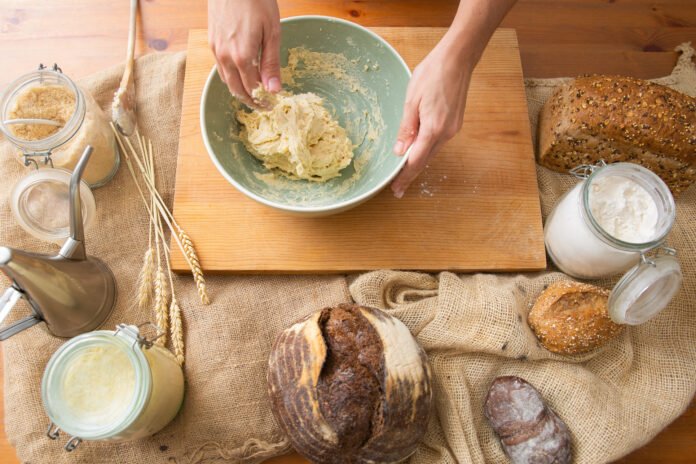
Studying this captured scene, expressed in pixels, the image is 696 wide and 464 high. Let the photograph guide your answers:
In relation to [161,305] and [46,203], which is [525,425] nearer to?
[161,305]

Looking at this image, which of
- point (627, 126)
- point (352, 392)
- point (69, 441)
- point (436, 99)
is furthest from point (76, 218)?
point (627, 126)

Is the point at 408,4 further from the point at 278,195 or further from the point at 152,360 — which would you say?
the point at 152,360

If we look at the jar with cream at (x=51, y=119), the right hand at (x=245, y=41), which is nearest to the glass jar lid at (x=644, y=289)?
the right hand at (x=245, y=41)

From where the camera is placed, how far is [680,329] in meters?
1.30

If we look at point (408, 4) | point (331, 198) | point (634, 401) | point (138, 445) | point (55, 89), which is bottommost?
point (138, 445)

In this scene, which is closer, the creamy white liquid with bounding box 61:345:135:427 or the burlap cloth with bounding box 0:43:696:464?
the creamy white liquid with bounding box 61:345:135:427

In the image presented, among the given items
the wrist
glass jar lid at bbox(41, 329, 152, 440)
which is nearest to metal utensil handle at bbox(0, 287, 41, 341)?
glass jar lid at bbox(41, 329, 152, 440)

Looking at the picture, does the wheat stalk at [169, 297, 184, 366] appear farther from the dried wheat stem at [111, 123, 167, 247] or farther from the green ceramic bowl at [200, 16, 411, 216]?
the green ceramic bowl at [200, 16, 411, 216]

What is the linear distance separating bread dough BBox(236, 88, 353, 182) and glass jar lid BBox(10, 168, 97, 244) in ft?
1.35

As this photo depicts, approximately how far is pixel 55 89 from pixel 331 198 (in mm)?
693

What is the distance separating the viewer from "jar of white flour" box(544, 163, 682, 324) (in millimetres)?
1111

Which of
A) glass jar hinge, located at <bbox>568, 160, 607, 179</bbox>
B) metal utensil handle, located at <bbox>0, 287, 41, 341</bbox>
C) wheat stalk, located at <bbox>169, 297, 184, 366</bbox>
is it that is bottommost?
wheat stalk, located at <bbox>169, 297, 184, 366</bbox>

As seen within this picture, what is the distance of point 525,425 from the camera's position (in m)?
1.16

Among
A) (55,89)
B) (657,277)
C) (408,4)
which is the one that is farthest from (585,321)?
(55,89)
